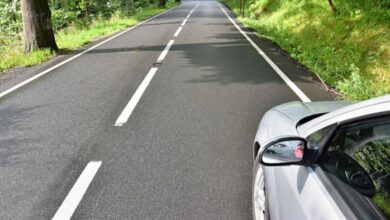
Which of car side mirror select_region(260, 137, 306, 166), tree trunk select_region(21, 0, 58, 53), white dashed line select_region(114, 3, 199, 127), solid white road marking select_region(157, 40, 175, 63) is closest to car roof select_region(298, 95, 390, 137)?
car side mirror select_region(260, 137, 306, 166)

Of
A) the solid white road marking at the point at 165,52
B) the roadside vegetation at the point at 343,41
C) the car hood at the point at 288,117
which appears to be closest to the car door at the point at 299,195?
the car hood at the point at 288,117

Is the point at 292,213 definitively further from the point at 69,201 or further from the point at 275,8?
the point at 275,8

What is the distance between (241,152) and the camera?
16.3 feet

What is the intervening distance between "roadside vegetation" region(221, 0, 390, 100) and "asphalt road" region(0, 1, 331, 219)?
0.75 meters

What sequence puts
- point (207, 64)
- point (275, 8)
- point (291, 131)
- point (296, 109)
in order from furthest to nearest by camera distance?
1. point (275, 8)
2. point (207, 64)
3. point (296, 109)
4. point (291, 131)

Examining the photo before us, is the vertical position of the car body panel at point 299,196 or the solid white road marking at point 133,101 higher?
the car body panel at point 299,196

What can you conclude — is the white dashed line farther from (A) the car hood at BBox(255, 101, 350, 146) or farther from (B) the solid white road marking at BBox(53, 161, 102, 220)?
(A) the car hood at BBox(255, 101, 350, 146)

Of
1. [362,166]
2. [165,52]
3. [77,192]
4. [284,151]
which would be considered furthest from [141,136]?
[165,52]

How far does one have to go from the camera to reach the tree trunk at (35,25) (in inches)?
477

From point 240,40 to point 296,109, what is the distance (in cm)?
1168

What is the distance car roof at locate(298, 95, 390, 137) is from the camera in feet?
5.79

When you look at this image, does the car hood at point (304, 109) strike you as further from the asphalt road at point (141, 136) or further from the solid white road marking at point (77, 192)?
the solid white road marking at point (77, 192)

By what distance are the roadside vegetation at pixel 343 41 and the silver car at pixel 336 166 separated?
16.9 ft

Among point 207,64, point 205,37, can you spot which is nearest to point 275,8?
point 205,37
